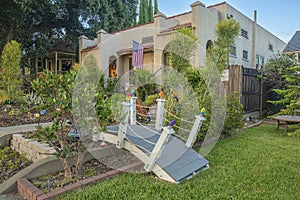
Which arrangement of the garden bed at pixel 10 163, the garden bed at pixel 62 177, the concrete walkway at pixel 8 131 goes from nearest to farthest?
the garden bed at pixel 62 177 → the garden bed at pixel 10 163 → the concrete walkway at pixel 8 131

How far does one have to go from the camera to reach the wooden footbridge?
3.25 meters

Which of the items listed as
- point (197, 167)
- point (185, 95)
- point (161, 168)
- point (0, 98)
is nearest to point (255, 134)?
point (185, 95)

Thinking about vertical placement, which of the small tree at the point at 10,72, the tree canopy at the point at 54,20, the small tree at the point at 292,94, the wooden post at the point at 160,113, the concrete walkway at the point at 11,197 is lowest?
the concrete walkway at the point at 11,197

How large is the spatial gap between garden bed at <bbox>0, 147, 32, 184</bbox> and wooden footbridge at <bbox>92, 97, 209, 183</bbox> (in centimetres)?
147

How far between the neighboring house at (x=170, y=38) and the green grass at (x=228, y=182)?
4895 millimetres

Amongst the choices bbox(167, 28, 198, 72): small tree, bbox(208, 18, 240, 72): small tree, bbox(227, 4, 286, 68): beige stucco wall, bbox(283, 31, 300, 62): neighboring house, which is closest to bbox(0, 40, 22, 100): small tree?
bbox(167, 28, 198, 72): small tree

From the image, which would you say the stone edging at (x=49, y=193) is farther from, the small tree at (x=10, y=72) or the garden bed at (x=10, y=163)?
the small tree at (x=10, y=72)

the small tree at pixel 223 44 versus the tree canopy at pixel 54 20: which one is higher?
the tree canopy at pixel 54 20

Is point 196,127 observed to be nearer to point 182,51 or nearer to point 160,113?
point 160,113

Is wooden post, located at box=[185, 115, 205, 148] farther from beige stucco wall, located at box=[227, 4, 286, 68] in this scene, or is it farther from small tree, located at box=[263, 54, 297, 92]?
beige stucco wall, located at box=[227, 4, 286, 68]

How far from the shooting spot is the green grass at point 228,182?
2840mm

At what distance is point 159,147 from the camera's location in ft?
10.5

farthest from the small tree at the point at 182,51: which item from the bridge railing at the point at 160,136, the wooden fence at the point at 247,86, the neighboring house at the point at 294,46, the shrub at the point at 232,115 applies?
the neighboring house at the point at 294,46

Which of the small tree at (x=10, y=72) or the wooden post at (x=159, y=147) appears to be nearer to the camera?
the wooden post at (x=159, y=147)
